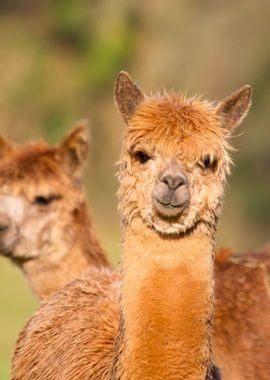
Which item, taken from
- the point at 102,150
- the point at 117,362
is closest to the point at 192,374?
the point at 117,362

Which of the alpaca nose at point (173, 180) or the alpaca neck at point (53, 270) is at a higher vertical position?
the alpaca neck at point (53, 270)

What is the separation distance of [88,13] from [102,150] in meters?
8.93

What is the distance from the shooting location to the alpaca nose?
6.95 m

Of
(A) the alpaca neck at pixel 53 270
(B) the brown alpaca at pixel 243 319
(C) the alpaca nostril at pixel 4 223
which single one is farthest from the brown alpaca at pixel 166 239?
Answer: (C) the alpaca nostril at pixel 4 223

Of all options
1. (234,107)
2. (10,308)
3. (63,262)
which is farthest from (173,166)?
(10,308)

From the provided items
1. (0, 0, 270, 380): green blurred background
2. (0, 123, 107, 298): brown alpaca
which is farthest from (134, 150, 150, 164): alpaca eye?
(0, 0, 270, 380): green blurred background

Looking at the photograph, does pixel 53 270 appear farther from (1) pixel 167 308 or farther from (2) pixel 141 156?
(1) pixel 167 308

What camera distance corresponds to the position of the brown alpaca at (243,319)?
8.55 meters

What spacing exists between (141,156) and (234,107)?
0.75 metres

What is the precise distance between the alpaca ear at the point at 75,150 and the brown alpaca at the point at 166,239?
359cm

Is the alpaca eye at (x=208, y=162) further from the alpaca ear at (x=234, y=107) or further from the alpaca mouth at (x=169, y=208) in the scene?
the alpaca ear at (x=234, y=107)

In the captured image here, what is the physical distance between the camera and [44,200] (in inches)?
431

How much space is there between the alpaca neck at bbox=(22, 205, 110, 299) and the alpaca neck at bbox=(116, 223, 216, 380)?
11.8 ft

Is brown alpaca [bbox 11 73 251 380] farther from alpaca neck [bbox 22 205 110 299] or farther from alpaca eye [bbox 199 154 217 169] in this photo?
alpaca neck [bbox 22 205 110 299]
